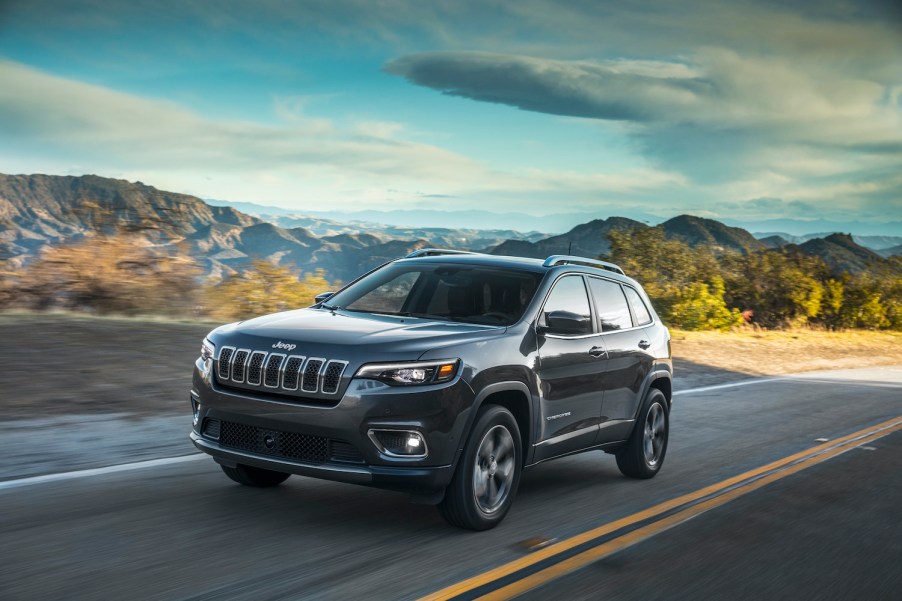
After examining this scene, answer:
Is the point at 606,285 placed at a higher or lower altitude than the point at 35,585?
higher

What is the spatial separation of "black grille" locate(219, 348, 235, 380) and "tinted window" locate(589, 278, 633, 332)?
9.90 feet

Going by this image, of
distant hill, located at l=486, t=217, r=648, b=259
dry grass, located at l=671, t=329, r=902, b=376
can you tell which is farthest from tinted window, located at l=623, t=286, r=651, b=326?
dry grass, located at l=671, t=329, r=902, b=376

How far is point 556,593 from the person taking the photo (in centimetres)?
484

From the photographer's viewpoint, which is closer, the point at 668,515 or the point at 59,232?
the point at 668,515

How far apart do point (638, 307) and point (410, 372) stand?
3570 millimetres

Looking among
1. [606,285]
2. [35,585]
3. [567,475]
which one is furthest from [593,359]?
[35,585]

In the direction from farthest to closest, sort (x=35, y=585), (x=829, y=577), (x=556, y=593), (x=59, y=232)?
1. (x=59, y=232)
2. (x=829, y=577)
3. (x=556, y=593)
4. (x=35, y=585)

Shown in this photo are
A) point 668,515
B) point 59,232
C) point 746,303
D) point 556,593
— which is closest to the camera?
point 556,593

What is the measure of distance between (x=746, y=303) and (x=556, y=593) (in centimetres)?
4912

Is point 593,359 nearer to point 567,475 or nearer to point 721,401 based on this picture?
point 567,475

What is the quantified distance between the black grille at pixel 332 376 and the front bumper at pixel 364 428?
0.08 meters

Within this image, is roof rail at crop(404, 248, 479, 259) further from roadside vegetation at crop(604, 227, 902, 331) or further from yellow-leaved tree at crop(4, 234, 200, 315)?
roadside vegetation at crop(604, 227, 902, 331)

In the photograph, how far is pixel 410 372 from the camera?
5352 mm

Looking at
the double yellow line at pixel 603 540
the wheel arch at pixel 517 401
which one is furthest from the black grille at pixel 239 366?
the double yellow line at pixel 603 540
